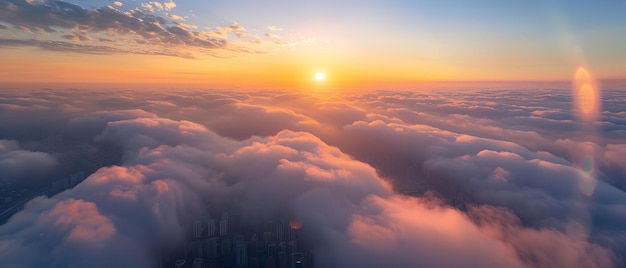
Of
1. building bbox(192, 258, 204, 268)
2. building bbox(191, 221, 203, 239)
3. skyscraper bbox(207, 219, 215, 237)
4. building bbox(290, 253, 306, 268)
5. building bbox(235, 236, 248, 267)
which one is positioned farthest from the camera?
skyscraper bbox(207, 219, 215, 237)

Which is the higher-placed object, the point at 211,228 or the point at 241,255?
the point at 211,228

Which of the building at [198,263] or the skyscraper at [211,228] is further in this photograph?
the skyscraper at [211,228]

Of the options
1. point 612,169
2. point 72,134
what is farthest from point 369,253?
point 72,134

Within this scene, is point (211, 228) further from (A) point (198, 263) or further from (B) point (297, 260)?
(B) point (297, 260)

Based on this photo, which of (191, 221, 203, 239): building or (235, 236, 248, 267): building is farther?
(191, 221, 203, 239): building

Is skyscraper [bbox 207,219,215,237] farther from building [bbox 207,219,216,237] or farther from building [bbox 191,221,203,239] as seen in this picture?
building [bbox 191,221,203,239]

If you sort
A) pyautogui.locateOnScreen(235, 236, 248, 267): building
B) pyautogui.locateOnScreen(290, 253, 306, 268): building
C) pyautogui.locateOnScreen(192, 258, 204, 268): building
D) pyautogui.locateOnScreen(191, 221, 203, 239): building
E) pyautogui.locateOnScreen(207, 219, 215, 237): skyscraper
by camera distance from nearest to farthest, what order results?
pyautogui.locateOnScreen(192, 258, 204, 268): building → pyautogui.locateOnScreen(290, 253, 306, 268): building → pyautogui.locateOnScreen(235, 236, 248, 267): building → pyautogui.locateOnScreen(191, 221, 203, 239): building → pyautogui.locateOnScreen(207, 219, 215, 237): skyscraper

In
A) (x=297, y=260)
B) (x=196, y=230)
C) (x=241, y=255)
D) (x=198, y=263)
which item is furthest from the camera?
(x=196, y=230)

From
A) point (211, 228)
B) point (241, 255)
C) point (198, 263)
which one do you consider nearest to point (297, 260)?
point (241, 255)

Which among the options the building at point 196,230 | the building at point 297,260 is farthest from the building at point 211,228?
the building at point 297,260

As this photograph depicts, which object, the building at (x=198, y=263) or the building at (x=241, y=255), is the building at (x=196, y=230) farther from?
the building at (x=241, y=255)

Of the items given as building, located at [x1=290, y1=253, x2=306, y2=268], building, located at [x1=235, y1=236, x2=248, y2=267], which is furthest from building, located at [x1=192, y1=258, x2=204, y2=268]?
building, located at [x1=290, y1=253, x2=306, y2=268]
